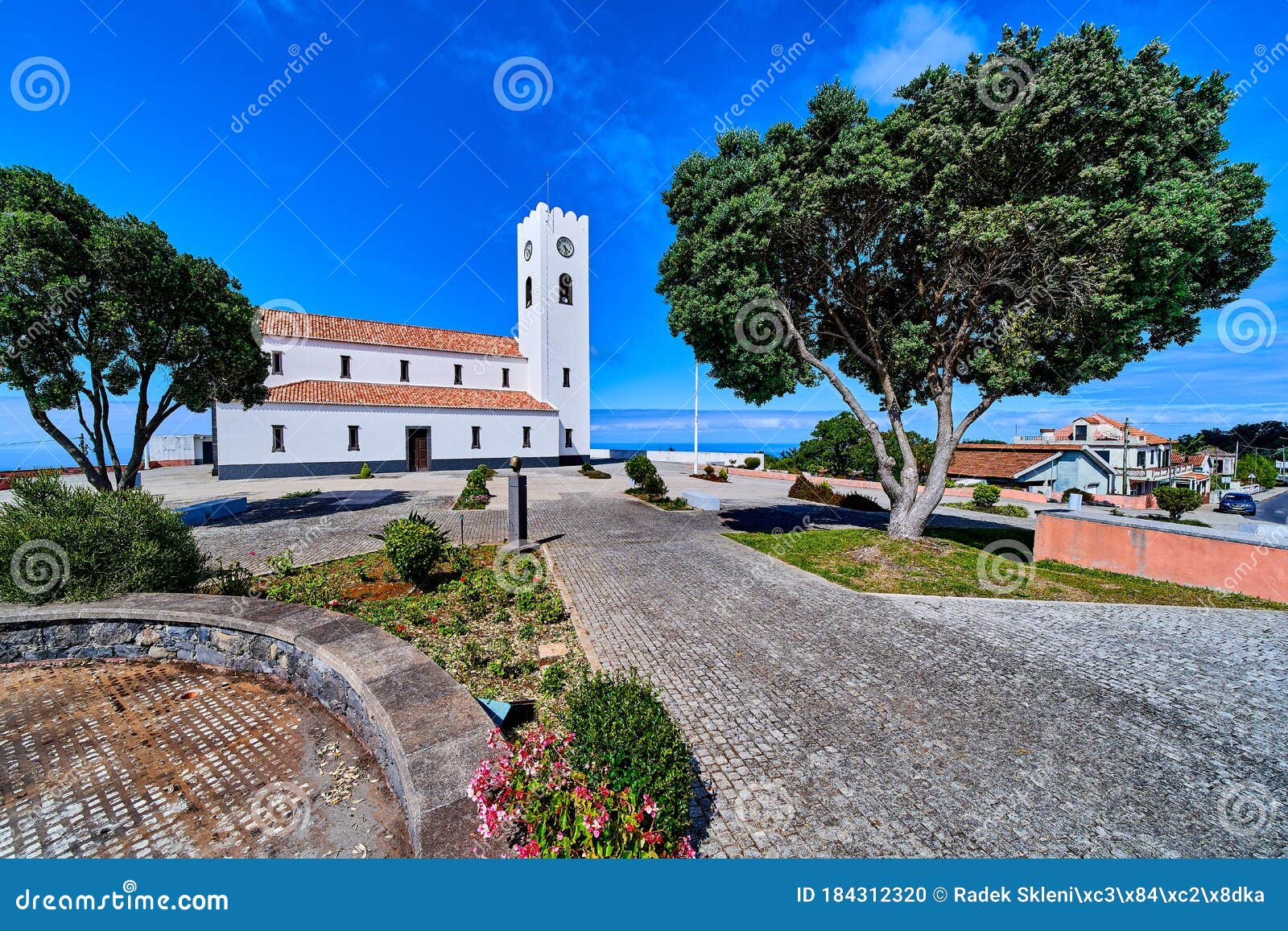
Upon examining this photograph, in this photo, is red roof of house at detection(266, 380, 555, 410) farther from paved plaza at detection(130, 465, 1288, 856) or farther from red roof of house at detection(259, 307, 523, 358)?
paved plaza at detection(130, 465, 1288, 856)

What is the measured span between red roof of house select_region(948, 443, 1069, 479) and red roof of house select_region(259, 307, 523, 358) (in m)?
33.9

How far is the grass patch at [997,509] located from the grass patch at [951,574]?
420 inches

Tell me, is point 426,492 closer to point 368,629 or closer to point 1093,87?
point 368,629

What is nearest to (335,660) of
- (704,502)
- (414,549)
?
(414,549)

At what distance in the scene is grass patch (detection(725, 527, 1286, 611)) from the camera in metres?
8.15

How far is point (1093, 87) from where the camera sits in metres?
7.75

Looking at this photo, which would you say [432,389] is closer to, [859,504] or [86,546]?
[859,504]

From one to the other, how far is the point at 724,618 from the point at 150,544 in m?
7.64

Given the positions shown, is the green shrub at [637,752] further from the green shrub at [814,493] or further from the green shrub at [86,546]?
the green shrub at [814,493]

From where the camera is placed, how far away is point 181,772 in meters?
3.60

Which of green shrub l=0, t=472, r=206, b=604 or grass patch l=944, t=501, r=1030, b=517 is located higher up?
green shrub l=0, t=472, r=206, b=604

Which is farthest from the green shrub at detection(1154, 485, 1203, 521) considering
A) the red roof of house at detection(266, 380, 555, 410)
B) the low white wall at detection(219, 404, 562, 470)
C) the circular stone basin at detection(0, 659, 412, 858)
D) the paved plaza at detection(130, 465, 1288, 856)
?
the red roof of house at detection(266, 380, 555, 410)

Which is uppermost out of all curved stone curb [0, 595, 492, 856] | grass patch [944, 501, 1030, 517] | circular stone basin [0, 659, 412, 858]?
curved stone curb [0, 595, 492, 856]

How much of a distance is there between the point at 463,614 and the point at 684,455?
41382mm
